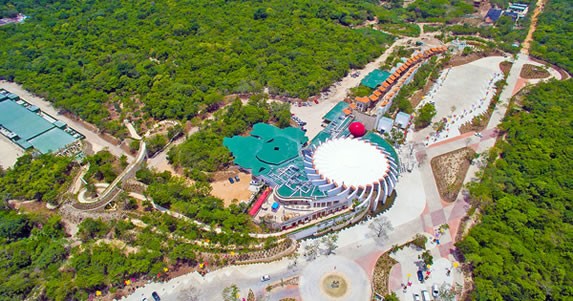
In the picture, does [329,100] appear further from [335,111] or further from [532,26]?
[532,26]

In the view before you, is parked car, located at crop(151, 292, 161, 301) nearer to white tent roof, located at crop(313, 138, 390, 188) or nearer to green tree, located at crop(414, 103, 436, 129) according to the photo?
white tent roof, located at crop(313, 138, 390, 188)

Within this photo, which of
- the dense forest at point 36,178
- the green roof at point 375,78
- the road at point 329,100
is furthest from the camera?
the green roof at point 375,78

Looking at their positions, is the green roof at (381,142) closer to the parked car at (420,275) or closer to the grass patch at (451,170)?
the grass patch at (451,170)

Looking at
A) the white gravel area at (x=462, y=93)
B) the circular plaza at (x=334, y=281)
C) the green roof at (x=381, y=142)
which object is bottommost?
the circular plaza at (x=334, y=281)

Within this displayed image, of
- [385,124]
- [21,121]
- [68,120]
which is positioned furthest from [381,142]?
[21,121]

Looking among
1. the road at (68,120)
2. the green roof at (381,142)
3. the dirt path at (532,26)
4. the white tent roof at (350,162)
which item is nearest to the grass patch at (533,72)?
the dirt path at (532,26)
